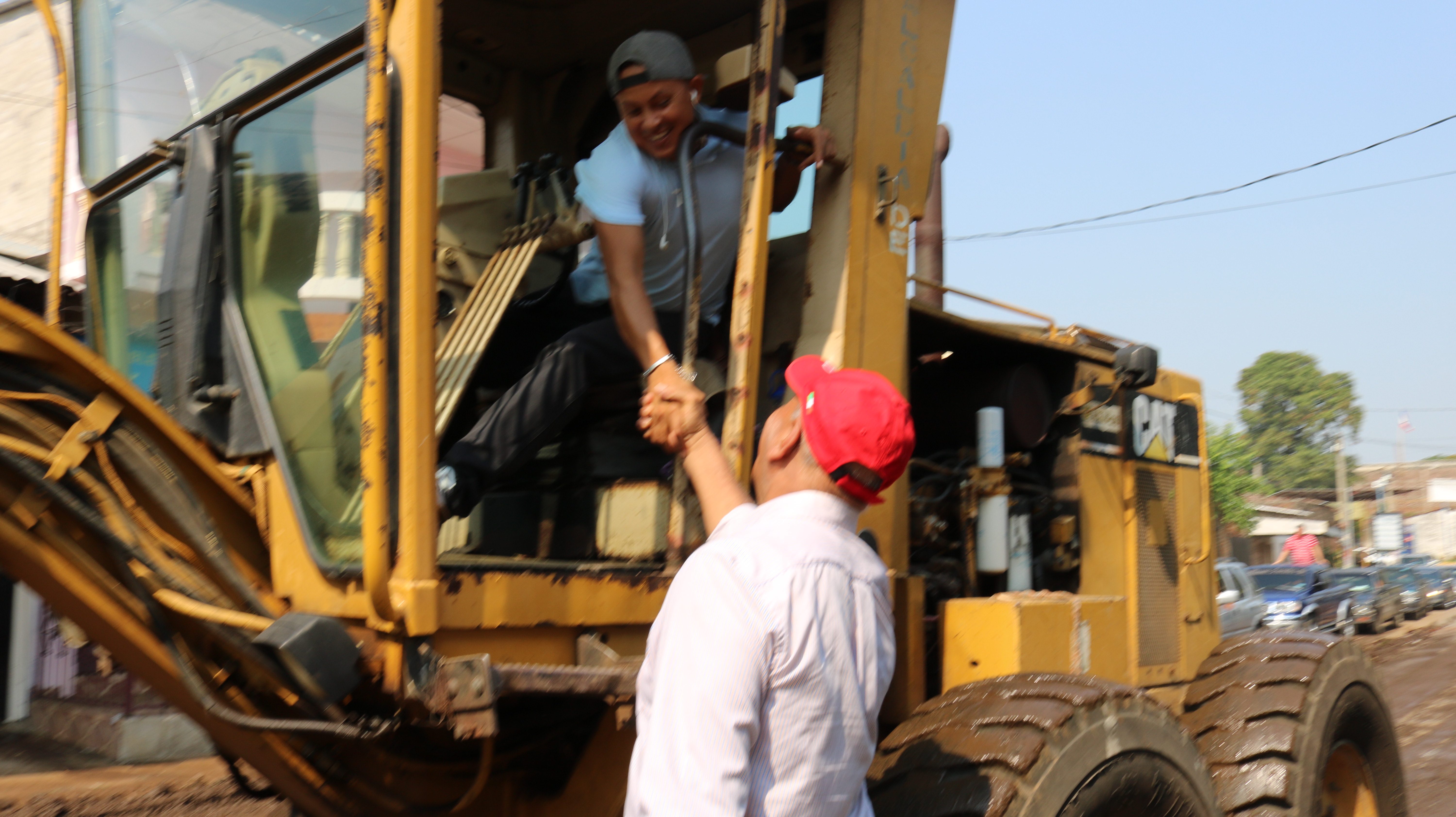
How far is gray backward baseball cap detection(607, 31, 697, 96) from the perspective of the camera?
2.91 meters

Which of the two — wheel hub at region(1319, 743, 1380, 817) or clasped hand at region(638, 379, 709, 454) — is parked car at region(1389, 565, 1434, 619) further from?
clasped hand at region(638, 379, 709, 454)

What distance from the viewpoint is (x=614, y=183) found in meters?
2.95

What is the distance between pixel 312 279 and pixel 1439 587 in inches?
1235

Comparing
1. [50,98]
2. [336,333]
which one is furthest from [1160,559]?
[50,98]

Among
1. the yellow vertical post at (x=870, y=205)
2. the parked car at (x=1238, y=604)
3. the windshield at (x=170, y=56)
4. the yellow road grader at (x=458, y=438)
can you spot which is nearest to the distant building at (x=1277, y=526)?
the parked car at (x=1238, y=604)

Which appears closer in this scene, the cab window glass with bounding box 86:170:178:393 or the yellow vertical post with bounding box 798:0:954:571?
the cab window glass with bounding box 86:170:178:393

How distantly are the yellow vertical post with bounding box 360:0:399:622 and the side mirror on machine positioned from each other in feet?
8.57

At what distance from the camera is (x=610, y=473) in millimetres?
3111

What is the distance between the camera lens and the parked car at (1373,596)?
2052 centimetres

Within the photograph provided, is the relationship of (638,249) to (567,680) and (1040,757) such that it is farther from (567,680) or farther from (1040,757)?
(1040,757)

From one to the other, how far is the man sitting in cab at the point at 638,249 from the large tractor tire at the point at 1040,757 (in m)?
1.04

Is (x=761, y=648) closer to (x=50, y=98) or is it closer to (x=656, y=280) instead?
(x=656, y=280)

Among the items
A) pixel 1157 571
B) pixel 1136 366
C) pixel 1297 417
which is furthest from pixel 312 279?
pixel 1297 417

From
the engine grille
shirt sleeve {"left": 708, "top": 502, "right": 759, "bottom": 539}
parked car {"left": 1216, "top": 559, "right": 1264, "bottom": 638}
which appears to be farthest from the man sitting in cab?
parked car {"left": 1216, "top": 559, "right": 1264, "bottom": 638}
